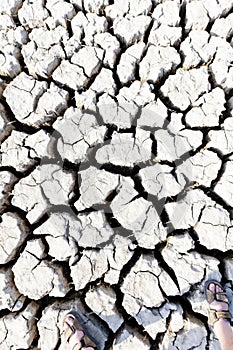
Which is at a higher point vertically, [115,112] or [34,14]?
[34,14]

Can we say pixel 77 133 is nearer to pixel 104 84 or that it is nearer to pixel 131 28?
pixel 104 84

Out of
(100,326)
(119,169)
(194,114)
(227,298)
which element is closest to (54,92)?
(119,169)

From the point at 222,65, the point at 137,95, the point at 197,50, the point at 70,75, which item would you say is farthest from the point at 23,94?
the point at 222,65

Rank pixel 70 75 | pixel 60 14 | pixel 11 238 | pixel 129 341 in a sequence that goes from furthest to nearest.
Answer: pixel 60 14
pixel 70 75
pixel 11 238
pixel 129 341

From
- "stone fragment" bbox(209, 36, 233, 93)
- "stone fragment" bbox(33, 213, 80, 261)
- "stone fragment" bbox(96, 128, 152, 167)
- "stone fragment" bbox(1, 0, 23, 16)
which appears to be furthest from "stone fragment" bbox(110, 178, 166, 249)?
"stone fragment" bbox(1, 0, 23, 16)

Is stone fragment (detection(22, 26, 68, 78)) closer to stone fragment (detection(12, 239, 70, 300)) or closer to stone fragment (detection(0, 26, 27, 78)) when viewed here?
stone fragment (detection(0, 26, 27, 78))

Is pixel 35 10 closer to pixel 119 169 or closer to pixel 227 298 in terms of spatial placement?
pixel 119 169

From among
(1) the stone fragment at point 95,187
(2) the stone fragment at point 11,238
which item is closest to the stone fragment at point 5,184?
(2) the stone fragment at point 11,238
